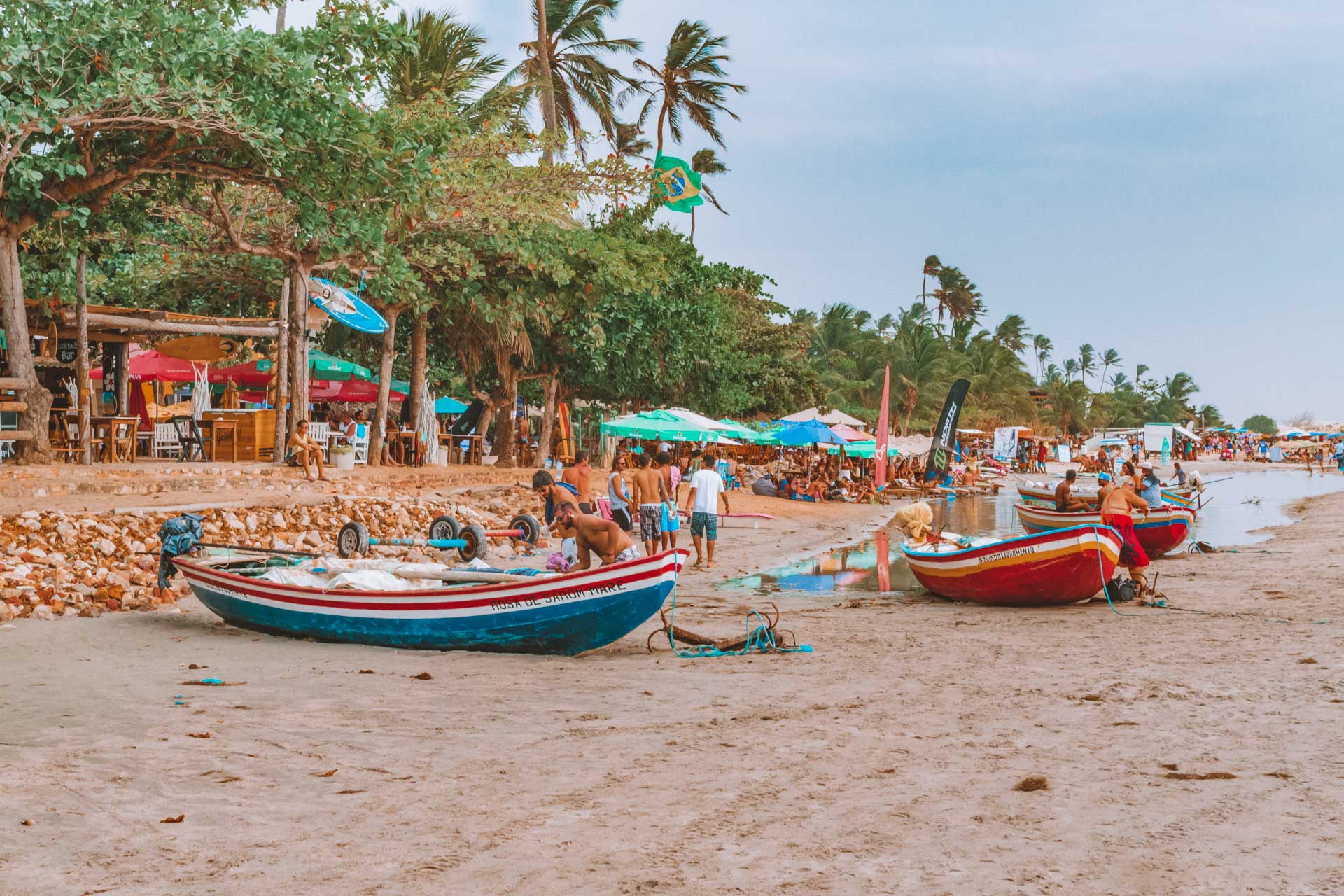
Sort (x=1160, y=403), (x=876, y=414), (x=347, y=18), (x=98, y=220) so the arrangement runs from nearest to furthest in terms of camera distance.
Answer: (x=347, y=18), (x=98, y=220), (x=876, y=414), (x=1160, y=403)

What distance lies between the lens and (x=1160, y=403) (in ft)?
386

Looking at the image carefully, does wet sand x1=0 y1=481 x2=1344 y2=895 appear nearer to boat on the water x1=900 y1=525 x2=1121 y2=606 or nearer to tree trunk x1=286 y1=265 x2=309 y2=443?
boat on the water x1=900 y1=525 x2=1121 y2=606

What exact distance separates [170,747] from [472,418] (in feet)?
106

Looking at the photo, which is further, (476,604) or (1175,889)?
(476,604)

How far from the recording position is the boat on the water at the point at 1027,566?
12.4 m

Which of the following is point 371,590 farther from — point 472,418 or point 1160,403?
point 1160,403

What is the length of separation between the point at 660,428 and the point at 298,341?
827 cm

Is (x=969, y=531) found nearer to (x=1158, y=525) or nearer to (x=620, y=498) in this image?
(x=1158, y=525)

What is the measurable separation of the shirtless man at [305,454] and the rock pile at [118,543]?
91 cm

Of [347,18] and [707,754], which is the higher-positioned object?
A: [347,18]

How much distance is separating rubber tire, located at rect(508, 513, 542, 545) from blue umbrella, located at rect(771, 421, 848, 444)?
46.3ft

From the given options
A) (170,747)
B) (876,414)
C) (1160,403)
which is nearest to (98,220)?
(170,747)

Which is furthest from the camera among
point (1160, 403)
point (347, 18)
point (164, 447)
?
point (1160, 403)

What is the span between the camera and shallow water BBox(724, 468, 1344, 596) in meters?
15.6
